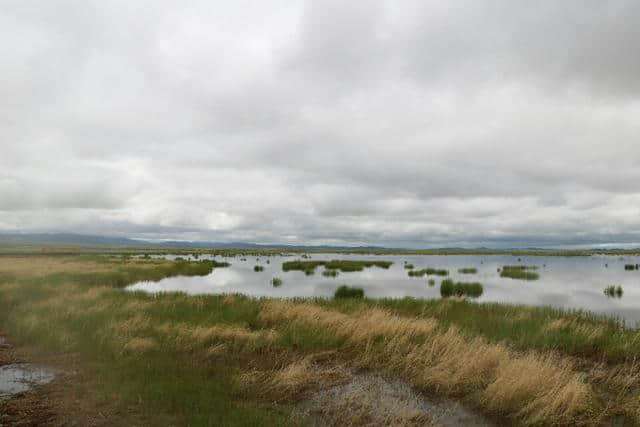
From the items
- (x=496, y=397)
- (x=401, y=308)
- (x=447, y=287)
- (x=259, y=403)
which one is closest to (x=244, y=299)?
(x=401, y=308)

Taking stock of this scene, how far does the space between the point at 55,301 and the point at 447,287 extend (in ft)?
100

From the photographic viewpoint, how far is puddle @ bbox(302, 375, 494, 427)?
26.7ft

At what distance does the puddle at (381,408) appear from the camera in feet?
26.7

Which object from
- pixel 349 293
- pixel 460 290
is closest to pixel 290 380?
pixel 349 293

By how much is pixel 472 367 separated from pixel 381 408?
3381 mm

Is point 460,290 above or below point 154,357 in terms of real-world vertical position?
below

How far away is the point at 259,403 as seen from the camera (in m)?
8.80

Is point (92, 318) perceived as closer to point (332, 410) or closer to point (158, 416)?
point (158, 416)

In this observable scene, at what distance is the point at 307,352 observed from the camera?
13227 millimetres

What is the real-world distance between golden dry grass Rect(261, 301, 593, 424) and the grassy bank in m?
0.04

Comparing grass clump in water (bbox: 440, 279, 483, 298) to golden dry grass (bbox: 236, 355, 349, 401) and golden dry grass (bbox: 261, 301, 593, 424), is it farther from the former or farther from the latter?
golden dry grass (bbox: 236, 355, 349, 401)

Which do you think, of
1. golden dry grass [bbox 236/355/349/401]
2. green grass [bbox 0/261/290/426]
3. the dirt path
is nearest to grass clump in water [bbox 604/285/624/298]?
green grass [bbox 0/261/290/426]

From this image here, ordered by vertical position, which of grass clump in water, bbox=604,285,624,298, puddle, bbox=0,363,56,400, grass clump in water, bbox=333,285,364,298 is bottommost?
grass clump in water, bbox=604,285,624,298

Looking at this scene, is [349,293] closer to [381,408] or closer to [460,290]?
[460,290]
